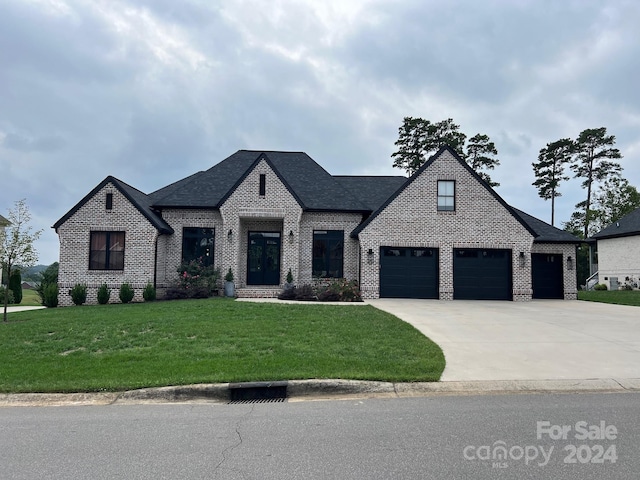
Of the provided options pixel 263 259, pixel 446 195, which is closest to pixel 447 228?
pixel 446 195

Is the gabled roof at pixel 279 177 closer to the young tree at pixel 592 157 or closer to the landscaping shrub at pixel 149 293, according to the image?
the landscaping shrub at pixel 149 293

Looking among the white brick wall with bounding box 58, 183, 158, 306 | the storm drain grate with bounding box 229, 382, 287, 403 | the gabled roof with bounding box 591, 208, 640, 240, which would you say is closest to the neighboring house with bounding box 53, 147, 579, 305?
the white brick wall with bounding box 58, 183, 158, 306

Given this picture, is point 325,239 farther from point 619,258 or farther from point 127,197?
point 619,258

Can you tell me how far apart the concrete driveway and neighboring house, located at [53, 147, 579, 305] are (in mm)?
4570

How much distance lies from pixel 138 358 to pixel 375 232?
13.5 metres

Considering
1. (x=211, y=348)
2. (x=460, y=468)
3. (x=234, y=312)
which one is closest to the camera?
(x=460, y=468)

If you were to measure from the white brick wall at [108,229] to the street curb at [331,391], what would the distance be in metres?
13.4

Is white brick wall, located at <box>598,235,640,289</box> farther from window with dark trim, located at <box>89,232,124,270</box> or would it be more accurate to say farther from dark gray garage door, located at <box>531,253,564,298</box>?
window with dark trim, located at <box>89,232,124,270</box>

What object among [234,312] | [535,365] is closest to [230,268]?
[234,312]

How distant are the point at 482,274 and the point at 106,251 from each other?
1732cm

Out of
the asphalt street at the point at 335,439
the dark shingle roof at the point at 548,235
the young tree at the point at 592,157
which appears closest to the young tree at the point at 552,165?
the young tree at the point at 592,157

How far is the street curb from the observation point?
6301 millimetres

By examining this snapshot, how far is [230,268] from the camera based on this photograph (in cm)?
2028

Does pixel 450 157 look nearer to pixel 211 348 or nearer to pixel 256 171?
pixel 256 171
